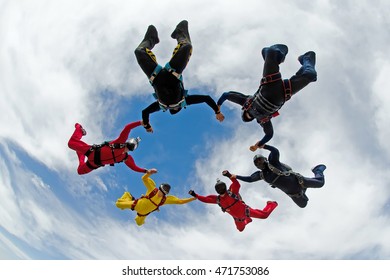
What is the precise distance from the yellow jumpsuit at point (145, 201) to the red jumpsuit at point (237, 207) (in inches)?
36.5

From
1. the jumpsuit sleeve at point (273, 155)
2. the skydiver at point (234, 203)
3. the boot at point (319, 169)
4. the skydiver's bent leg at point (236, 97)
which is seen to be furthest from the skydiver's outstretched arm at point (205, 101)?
the boot at point (319, 169)

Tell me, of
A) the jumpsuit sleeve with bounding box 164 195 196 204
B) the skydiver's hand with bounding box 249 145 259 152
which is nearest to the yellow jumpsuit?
the jumpsuit sleeve with bounding box 164 195 196 204

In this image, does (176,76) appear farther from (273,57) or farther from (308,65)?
(308,65)

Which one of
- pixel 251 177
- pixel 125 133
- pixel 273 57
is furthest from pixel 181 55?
pixel 251 177

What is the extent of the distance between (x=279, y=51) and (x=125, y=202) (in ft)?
27.5

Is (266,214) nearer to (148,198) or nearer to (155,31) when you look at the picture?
(148,198)

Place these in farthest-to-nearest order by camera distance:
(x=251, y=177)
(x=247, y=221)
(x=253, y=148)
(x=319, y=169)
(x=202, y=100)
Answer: (x=247, y=221), (x=319, y=169), (x=251, y=177), (x=253, y=148), (x=202, y=100)

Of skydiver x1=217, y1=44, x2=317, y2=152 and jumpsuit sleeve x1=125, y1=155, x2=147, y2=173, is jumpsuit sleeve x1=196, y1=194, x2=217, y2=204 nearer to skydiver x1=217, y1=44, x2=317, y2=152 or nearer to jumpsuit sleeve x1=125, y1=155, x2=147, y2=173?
jumpsuit sleeve x1=125, y1=155, x2=147, y2=173

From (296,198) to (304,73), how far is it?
5.12 meters

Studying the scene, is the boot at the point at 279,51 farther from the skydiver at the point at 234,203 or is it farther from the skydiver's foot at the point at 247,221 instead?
the skydiver's foot at the point at 247,221

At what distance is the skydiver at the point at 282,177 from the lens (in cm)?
1348

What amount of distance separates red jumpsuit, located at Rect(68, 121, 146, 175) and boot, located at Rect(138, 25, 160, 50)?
10.1ft

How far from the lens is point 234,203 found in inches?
557

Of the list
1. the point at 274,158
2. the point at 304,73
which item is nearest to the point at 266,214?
the point at 274,158
